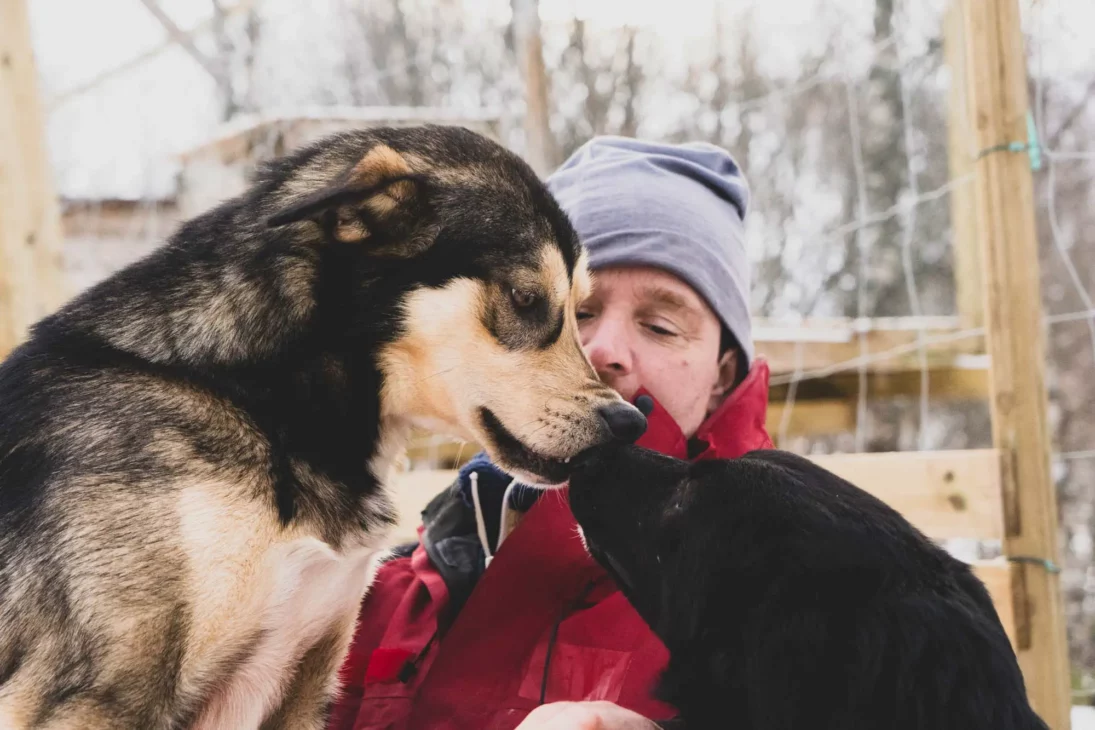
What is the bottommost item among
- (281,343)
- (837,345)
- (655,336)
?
(837,345)

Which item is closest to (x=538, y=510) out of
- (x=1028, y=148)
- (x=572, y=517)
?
(x=572, y=517)

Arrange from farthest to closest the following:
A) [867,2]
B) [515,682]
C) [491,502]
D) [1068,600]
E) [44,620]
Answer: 1. [1068,600]
2. [867,2]
3. [491,502]
4. [515,682]
5. [44,620]

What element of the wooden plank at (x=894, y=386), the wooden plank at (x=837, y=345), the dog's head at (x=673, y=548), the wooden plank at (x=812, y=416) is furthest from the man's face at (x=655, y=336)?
the wooden plank at (x=812, y=416)

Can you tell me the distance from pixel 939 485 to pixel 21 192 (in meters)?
3.61

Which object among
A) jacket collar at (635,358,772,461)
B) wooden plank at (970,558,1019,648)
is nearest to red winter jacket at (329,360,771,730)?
jacket collar at (635,358,772,461)

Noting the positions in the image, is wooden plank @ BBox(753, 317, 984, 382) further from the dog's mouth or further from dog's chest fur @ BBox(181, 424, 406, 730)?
dog's chest fur @ BBox(181, 424, 406, 730)

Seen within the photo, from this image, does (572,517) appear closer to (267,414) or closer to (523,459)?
(523,459)

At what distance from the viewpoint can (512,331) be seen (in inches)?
73.4

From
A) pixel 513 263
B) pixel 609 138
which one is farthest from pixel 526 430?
pixel 609 138

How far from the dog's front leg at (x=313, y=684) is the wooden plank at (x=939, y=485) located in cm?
58

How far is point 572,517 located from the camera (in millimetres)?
2059

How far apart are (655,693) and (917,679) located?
0.46 m

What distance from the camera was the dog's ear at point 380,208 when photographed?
1.78 m

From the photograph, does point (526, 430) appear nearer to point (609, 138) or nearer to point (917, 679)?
point (917, 679)
